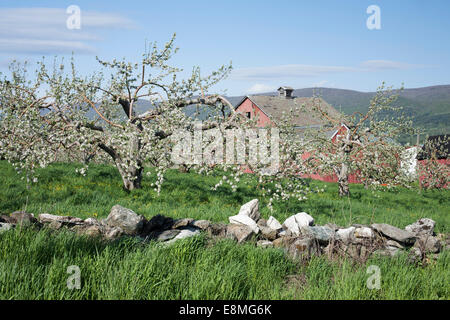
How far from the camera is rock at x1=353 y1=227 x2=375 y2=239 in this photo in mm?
7591

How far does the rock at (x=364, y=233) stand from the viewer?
24.9 ft

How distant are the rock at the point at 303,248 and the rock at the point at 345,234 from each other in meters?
0.68

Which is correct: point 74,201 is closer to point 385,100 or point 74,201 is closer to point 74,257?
point 74,257

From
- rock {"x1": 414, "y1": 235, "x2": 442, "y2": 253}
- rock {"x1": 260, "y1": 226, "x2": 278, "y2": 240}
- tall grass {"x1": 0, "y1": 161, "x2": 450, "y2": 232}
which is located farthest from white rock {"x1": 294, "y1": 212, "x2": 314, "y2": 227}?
rock {"x1": 414, "y1": 235, "x2": 442, "y2": 253}

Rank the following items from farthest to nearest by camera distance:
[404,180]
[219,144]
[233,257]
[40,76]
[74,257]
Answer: [404,180] → [40,76] → [219,144] → [233,257] → [74,257]

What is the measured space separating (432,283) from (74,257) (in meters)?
5.58

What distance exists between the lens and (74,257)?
5.26m

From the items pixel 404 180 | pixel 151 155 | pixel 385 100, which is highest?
pixel 385 100

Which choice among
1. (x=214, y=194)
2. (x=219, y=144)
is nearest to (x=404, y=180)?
(x=214, y=194)

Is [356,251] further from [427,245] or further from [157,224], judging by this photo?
[157,224]

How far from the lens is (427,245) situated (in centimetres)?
745

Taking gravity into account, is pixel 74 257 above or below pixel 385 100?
below
